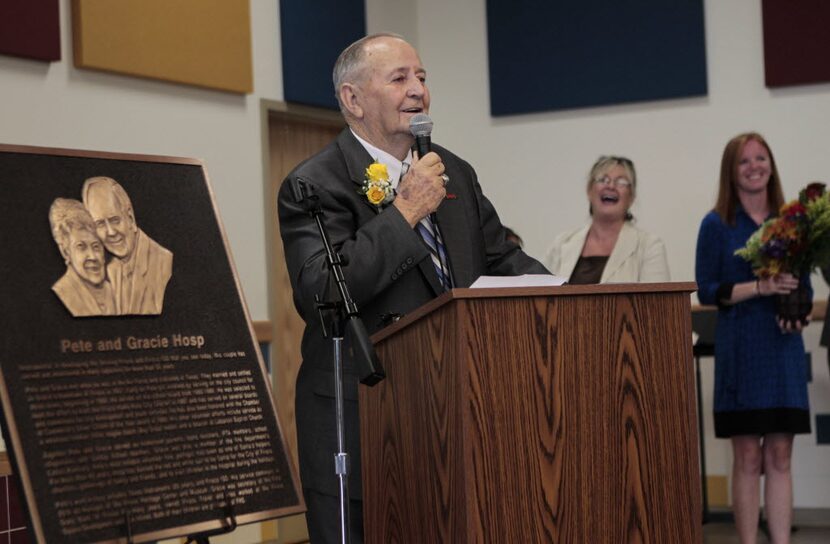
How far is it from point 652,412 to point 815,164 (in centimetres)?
576

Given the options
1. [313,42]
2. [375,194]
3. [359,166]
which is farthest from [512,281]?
[313,42]

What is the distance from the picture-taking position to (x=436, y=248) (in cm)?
325

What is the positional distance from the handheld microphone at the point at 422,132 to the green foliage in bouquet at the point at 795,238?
99.6 inches

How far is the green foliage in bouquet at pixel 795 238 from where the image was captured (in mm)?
5215

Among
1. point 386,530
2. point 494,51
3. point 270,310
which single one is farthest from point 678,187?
point 386,530

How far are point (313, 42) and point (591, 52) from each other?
203cm

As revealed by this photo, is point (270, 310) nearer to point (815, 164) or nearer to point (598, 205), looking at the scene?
point (598, 205)

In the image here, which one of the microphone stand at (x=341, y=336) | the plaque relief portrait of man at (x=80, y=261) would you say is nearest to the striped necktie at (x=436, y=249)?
the microphone stand at (x=341, y=336)

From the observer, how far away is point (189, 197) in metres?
2.85

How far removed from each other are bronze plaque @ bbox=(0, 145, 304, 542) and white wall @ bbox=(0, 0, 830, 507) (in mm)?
3274

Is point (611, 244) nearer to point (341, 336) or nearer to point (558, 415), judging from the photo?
point (341, 336)

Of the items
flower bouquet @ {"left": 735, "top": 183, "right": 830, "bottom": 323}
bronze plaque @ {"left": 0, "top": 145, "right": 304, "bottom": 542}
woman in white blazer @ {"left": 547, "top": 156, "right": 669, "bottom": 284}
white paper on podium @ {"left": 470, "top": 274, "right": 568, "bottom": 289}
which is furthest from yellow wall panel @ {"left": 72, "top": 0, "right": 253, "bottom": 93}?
white paper on podium @ {"left": 470, "top": 274, "right": 568, "bottom": 289}

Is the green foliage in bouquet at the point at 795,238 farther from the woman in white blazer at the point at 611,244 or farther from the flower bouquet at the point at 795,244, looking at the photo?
the woman in white blazer at the point at 611,244

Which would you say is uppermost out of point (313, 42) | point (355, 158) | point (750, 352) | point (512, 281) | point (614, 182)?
point (313, 42)
